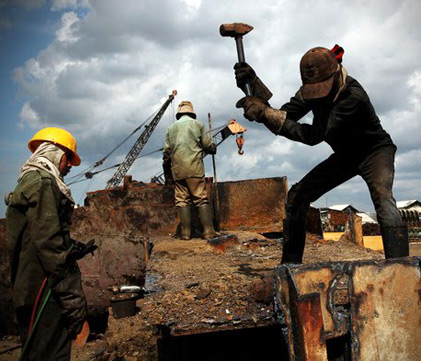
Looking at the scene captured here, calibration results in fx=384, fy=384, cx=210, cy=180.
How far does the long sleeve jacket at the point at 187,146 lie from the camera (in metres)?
5.80

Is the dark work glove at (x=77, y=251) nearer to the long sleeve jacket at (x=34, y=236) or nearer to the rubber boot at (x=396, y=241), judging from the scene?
the long sleeve jacket at (x=34, y=236)

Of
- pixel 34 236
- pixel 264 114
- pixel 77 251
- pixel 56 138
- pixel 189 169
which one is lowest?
pixel 77 251

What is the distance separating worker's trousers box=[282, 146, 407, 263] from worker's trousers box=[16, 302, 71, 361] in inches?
73.2

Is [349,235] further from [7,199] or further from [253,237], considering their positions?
[7,199]

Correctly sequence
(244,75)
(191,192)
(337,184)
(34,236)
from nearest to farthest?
(34,236) → (337,184) → (244,75) → (191,192)

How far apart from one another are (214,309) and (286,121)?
1.52 m

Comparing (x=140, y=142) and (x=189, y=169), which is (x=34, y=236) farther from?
(x=140, y=142)

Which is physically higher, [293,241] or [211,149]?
[211,149]

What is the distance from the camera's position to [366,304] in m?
1.99

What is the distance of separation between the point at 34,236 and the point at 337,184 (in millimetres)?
→ 2336

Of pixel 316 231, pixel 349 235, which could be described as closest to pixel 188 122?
pixel 316 231

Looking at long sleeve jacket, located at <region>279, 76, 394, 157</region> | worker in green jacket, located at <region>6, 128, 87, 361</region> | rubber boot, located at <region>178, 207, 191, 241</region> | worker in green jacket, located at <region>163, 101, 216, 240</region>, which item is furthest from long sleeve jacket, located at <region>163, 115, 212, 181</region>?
worker in green jacket, located at <region>6, 128, 87, 361</region>

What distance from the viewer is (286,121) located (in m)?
2.97

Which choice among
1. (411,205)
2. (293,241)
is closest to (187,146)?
(293,241)
